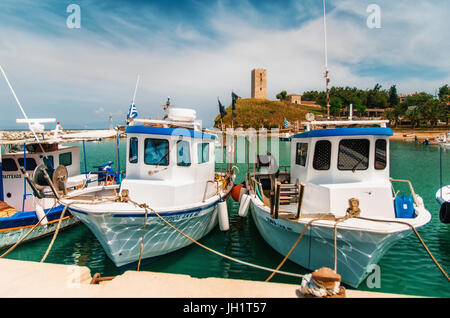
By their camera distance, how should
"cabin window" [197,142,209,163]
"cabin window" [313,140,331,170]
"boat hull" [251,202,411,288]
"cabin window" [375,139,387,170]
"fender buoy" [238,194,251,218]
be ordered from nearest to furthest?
"boat hull" [251,202,411,288], "cabin window" [375,139,387,170], "cabin window" [313,140,331,170], "cabin window" [197,142,209,163], "fender buoy" [238,194,251,218]

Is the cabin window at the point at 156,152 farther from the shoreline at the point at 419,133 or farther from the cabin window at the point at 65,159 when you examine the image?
the shoreline at the point at 419,133

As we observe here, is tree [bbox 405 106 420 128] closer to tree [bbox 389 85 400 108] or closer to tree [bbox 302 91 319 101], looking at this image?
tree [bbox 389 85 400 108]

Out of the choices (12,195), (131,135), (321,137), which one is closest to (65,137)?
(12,195)

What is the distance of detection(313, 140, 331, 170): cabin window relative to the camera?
287 inches

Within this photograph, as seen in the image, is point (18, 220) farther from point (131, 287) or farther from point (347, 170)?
point (347, 170)

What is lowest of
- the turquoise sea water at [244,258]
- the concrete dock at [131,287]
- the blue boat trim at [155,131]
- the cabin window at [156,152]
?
the turquoise sea water at [244,258]

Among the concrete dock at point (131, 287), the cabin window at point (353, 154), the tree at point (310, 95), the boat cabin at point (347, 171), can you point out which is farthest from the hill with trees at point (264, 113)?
the concrete dock at point (131, 287)

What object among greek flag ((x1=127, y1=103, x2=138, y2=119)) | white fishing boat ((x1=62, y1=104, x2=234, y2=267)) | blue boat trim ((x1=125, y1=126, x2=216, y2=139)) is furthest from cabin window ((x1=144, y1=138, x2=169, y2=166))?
greek flag ((x1=127, y1=103, x2=138, y2=119))

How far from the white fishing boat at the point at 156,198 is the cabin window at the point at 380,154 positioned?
5.09m

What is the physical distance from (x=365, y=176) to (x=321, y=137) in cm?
154

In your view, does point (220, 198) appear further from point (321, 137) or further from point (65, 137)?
point (65, 137)

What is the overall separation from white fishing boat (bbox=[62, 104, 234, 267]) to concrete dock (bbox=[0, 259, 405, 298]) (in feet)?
7.41

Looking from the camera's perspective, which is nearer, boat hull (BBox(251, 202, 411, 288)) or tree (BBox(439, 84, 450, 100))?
boat hull (BBox(251, 202, 411, 288))

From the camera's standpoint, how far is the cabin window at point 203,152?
9166 mm
